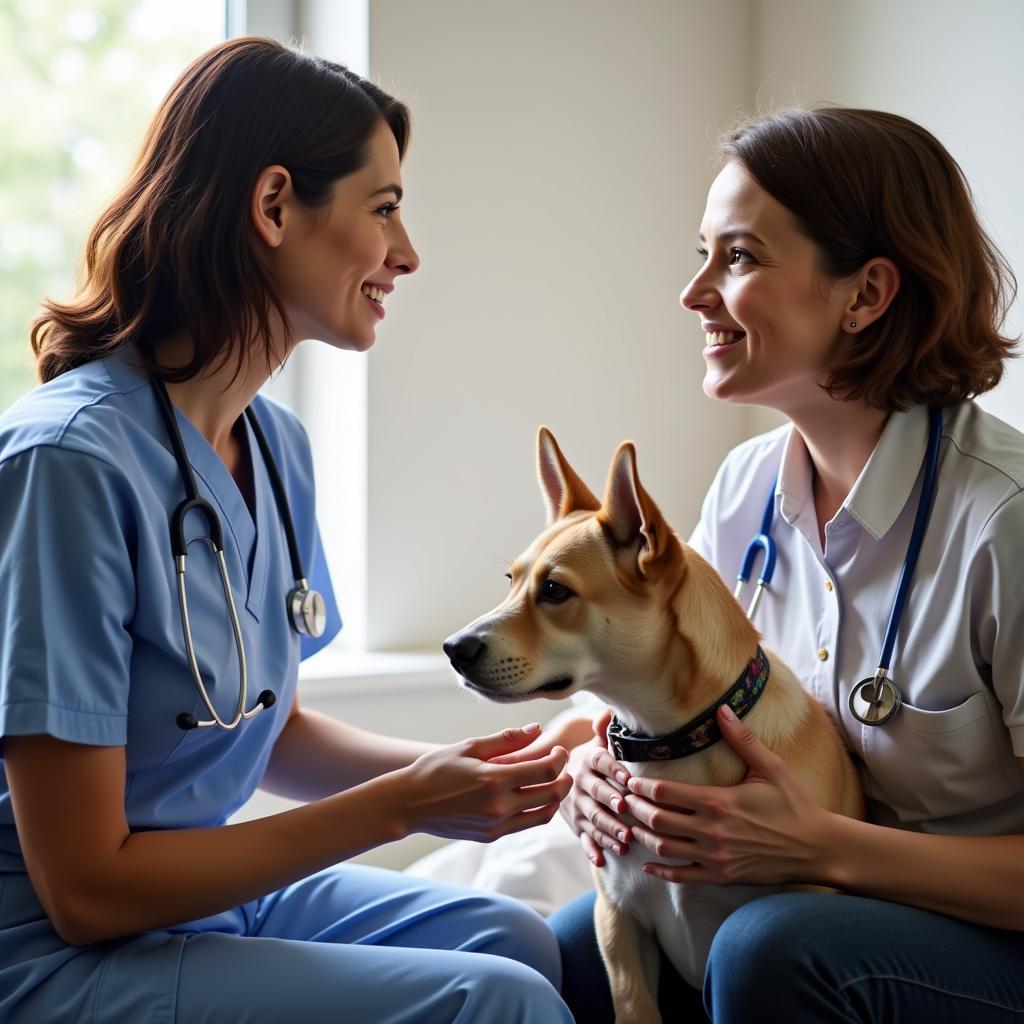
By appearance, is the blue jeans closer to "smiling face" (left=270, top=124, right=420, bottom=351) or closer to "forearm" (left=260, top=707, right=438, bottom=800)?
"forearm" (left=260, top=707, right=438, bottom=800)

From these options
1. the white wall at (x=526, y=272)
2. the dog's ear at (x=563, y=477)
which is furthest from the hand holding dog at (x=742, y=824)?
the white wall at (x=526, y=272)

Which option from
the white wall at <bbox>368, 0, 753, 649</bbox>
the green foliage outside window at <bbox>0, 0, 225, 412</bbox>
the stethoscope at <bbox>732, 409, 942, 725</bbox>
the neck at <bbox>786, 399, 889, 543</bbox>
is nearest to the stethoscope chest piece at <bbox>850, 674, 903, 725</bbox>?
the stethoscope at <bbox>732, 409, 942, 725</bbox>

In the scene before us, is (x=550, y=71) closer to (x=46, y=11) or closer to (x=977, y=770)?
(x=46, y=11)

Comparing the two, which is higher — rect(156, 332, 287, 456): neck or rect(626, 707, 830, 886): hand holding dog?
rect(156, 332, 287, 456): neck

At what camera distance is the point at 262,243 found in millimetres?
1306

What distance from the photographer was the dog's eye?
1297 millimetres

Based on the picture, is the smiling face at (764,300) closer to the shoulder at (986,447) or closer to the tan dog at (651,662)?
the shoulder at (986,447)

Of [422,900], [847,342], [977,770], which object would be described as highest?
[847,342]

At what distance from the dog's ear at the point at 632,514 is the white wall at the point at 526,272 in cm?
108

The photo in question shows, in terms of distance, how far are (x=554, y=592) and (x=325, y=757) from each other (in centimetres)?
45

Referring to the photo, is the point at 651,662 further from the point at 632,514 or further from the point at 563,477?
the point at 563,477

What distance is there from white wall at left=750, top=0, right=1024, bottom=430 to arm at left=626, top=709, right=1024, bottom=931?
0.93 meters

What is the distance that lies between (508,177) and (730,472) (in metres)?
1.00

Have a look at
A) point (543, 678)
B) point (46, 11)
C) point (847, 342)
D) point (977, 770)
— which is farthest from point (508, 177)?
point (977, 770)
